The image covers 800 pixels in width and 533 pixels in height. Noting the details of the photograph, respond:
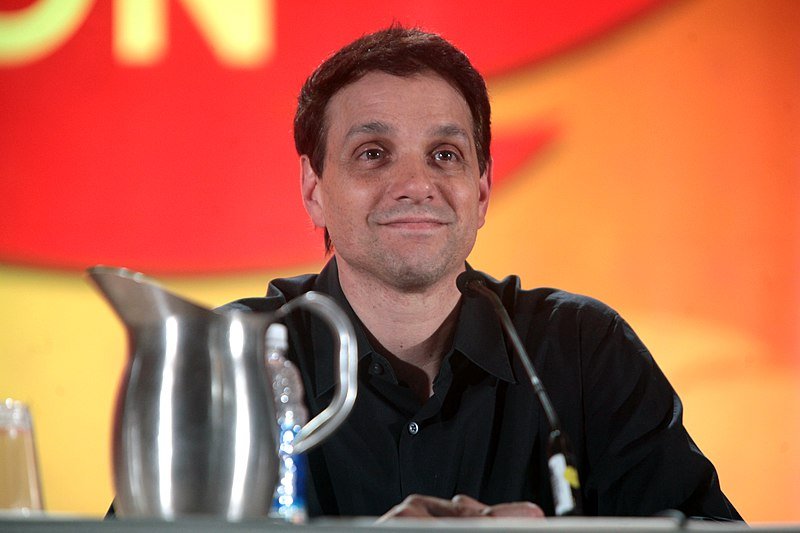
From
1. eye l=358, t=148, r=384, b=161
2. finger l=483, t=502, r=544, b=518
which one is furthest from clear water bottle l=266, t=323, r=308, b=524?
eye l=358, t=148, r=384, b=161

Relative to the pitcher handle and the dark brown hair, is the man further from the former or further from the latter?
the pitcher handle

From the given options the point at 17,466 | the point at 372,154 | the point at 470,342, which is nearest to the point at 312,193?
the point at 372,154

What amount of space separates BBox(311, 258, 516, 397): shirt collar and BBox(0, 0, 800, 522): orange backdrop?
0.85 metres

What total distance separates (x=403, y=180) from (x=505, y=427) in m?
0.44

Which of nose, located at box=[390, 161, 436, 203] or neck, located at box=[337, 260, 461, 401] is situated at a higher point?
nose, located at box=[390, 161, 436, 203]

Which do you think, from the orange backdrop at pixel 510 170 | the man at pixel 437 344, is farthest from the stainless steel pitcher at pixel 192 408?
the orange backdrop at pixel 510 170

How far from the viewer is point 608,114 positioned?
261 centimetres

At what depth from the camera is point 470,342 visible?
1.66 m

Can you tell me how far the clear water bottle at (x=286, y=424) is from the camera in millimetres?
938

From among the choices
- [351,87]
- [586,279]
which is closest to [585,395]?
[351,87]

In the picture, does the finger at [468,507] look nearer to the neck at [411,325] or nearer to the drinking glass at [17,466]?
the drinking glass at [17,466]

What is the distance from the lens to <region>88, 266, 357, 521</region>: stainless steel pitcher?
2.55 ft

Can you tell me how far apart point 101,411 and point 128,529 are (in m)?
1.94

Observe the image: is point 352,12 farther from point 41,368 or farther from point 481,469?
point 481,469
